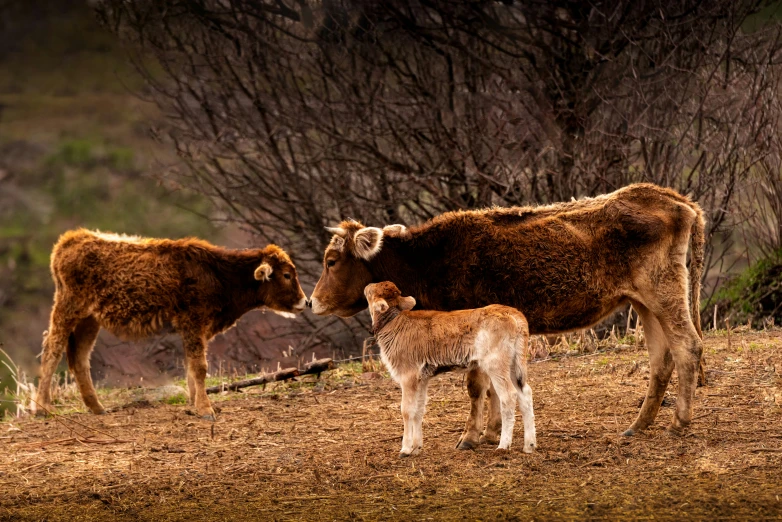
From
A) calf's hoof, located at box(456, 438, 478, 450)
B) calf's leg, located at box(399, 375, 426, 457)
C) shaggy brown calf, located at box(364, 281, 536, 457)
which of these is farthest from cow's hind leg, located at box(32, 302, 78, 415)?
calf's hoof, located at box(456, 438, 478, 450)

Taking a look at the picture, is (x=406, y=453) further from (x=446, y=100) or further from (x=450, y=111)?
(x=446, y=100)

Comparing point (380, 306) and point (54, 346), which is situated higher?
point (380, 306)

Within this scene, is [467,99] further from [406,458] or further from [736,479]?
[736,479]

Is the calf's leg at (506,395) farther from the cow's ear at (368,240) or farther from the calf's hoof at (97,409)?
the calf's hoof at (97,409)

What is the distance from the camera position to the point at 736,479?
248 inches

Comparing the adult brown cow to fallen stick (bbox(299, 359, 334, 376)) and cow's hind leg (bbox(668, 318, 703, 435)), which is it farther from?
fallen stick (bbox(299, 359, 334, 376))

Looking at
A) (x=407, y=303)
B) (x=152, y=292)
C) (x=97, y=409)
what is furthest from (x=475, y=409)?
(x=97, y=409)

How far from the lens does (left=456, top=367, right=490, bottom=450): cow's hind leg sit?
7777 millimetres

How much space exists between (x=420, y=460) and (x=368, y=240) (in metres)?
2.03

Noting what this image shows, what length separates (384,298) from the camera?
26.0 feet

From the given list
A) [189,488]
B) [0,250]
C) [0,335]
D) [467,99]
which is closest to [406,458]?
[189,488]

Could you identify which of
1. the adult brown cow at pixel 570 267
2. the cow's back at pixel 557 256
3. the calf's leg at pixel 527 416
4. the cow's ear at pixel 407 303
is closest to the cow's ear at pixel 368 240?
the adult brown cow at pixel 570 267

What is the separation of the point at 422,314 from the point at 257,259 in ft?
14.4

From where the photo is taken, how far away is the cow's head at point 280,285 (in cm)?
1166
